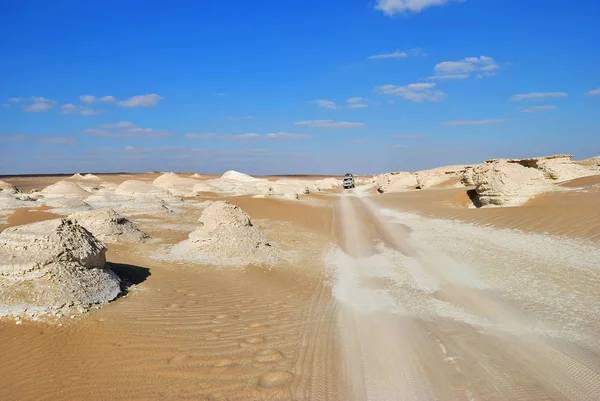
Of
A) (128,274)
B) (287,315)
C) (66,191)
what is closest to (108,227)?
(128,274)

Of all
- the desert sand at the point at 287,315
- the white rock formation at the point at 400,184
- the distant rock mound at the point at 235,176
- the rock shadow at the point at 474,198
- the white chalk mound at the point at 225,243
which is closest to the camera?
the desert sand at the point at 287,315

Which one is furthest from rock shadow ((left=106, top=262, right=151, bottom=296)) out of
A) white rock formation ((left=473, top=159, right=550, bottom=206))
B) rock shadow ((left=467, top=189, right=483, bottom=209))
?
rock shadow ((left=467, top=189, right=483, bottom=209))

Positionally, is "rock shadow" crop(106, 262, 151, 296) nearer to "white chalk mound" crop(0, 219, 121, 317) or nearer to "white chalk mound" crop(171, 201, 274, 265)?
"white chalk mound" crop(0, 219, 121, 317)

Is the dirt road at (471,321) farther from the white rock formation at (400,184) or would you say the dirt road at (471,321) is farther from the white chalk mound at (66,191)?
the white rock formation at (400,184)

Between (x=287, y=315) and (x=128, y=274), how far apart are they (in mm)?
4321

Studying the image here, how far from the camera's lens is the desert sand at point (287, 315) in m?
4.57

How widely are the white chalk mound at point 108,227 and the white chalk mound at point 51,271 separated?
5741 millimetres

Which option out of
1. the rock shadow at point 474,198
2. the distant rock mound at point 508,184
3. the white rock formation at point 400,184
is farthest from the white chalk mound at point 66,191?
the white rock formation at point 400,184

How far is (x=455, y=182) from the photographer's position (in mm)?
41188

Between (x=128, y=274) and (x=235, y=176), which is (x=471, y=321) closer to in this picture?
(x=128, y=274)

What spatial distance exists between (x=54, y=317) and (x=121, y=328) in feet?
3.43

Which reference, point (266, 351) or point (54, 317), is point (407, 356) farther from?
point (54, 317)

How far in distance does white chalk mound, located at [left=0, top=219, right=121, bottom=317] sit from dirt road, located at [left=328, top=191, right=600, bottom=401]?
4473 millimetres

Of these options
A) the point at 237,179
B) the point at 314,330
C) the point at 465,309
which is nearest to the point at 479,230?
the point at 465,309
